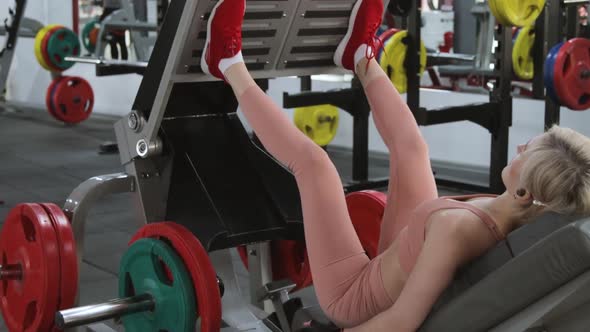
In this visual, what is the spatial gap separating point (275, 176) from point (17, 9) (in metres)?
4.45

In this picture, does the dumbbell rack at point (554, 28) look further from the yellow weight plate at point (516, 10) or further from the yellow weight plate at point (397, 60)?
the yellow weight plate at point (397, 60)

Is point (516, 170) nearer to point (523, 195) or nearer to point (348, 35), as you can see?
point (523, 195)

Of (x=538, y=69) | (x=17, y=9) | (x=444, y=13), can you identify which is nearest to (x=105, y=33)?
(x=17, y=9)

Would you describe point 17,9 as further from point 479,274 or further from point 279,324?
point 479,274

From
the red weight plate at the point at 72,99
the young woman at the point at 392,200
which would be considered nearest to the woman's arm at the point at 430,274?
the young woman at the point at 392,200

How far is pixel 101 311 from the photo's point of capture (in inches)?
77.4

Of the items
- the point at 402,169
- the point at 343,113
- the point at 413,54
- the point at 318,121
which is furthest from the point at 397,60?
the point at 402,169

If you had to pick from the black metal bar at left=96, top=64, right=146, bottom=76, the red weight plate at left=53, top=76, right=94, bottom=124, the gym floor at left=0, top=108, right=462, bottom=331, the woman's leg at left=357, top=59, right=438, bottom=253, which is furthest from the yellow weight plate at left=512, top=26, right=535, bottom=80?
the red weight plate at left=53, top=76, right=94, bottom=124

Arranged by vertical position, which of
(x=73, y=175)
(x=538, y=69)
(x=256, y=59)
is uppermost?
(x=256, y=59)

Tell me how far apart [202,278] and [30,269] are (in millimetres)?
507

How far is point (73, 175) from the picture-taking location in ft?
16.3

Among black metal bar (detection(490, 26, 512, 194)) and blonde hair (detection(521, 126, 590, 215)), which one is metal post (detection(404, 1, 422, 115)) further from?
blonde hair (detection(521, 126, 590, 215))

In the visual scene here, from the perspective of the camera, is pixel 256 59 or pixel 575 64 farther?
pixel 575 64

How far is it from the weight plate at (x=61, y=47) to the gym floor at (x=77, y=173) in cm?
55
